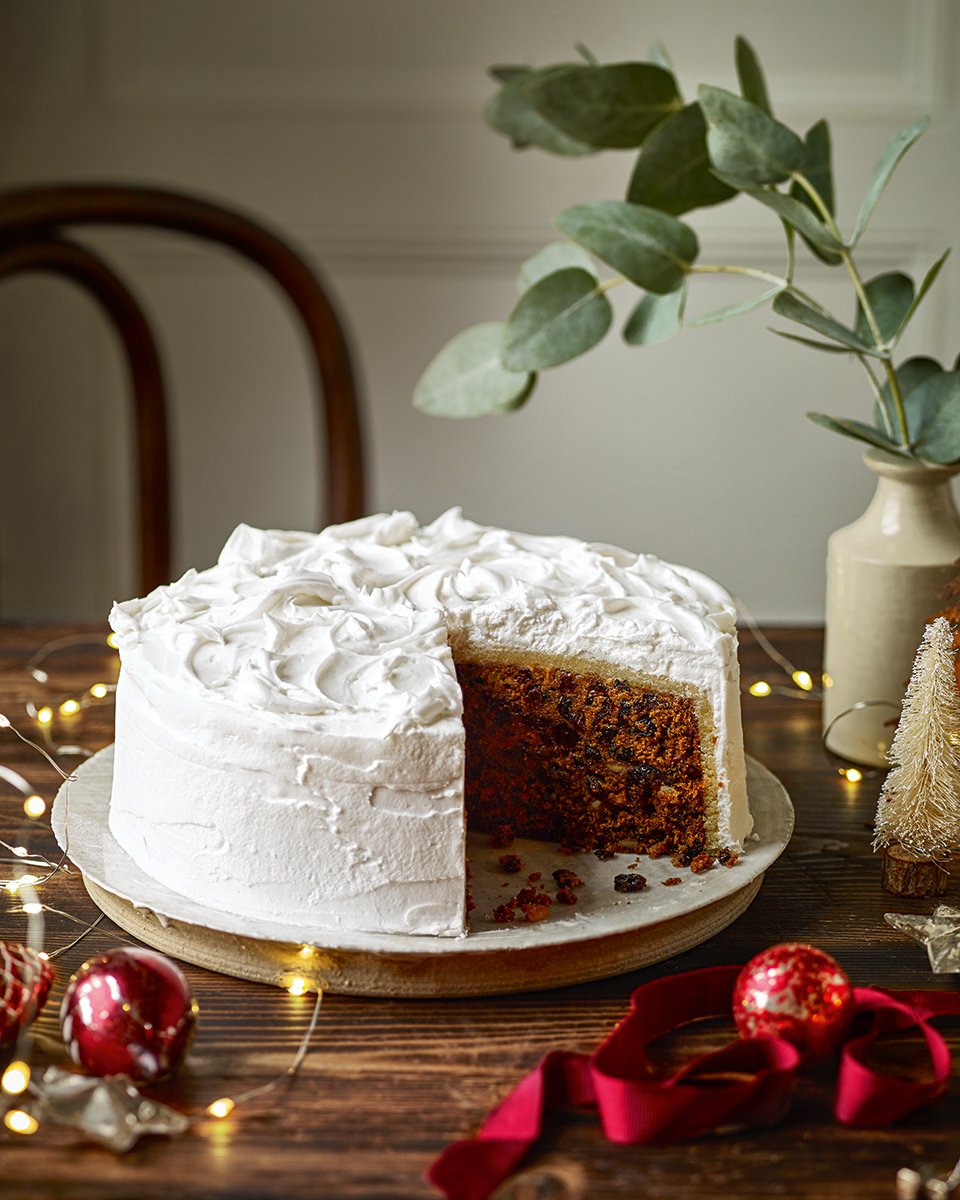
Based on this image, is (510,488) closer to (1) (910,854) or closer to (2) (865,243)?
(2) (865,243)

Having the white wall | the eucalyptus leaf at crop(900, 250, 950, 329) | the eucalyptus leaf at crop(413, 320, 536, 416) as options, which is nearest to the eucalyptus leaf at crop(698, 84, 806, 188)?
the eucalyptus leaf at crop(900, 250, 950, 329)

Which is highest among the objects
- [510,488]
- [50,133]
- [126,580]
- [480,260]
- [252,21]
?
[252,21]

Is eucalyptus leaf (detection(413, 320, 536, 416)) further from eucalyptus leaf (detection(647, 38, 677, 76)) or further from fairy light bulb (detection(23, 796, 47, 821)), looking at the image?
fairy light bulb (detection(23, 796, 47, 821))

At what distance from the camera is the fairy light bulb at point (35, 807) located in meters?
1.79

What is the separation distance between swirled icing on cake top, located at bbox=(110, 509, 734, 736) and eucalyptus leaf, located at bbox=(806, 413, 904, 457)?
27 centimetres

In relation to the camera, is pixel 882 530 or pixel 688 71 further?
pixel 688 71

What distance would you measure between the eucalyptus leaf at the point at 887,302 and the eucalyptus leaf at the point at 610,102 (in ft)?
1.33

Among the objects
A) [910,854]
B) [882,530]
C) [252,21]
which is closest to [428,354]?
[252,21]

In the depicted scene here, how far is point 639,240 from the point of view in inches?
77.2

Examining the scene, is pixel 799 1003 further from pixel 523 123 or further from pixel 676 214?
pixel 523 123

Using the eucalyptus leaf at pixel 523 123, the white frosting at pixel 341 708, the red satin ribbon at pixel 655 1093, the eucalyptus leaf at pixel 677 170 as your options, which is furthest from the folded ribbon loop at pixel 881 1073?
the eucalyptus leaf at pixel 523 123

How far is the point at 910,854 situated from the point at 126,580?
113 inches

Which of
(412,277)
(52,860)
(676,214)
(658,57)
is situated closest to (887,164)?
(676,214)

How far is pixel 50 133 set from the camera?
370cm
